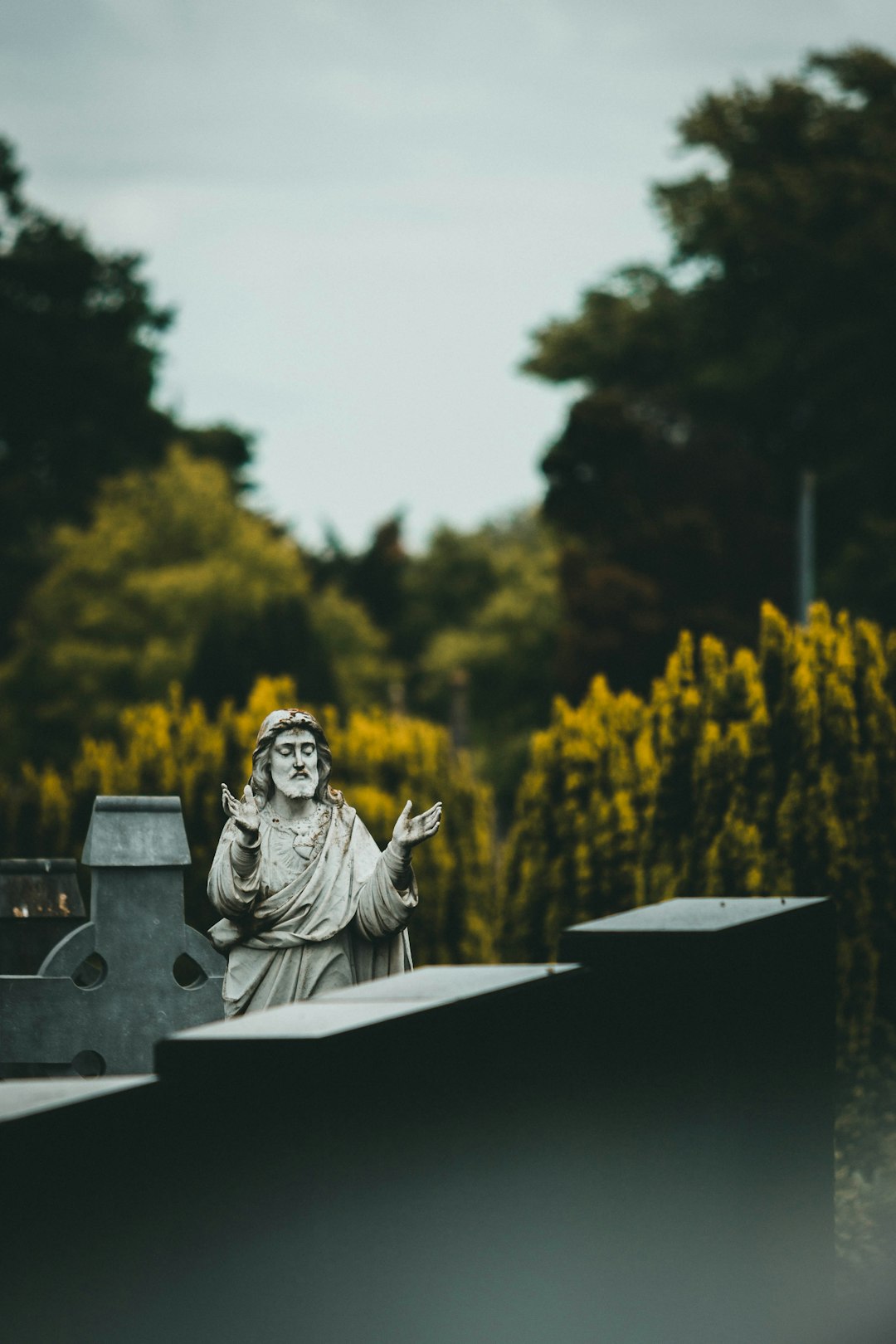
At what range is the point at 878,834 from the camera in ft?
34.1

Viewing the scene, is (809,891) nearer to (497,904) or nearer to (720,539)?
(497,904)

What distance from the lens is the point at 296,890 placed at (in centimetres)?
632

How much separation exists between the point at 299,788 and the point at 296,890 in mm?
387

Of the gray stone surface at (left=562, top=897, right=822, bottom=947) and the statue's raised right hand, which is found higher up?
the statue's raised right hand

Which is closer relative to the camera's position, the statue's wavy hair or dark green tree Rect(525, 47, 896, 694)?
the statue's wavy hair

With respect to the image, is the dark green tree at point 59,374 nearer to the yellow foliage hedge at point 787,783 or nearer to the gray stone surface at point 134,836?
the yellow foliage hedge at point 787,783

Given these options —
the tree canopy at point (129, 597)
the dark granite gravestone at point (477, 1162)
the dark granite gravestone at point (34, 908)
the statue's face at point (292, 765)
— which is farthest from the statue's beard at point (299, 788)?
the tree canopy at point (129, 597)

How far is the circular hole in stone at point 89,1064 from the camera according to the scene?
830cm

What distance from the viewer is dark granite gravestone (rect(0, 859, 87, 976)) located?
9859 millimetres

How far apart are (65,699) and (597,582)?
45.9 ft

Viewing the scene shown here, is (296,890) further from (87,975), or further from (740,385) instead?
(740,385)

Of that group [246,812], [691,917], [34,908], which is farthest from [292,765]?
[34,908]

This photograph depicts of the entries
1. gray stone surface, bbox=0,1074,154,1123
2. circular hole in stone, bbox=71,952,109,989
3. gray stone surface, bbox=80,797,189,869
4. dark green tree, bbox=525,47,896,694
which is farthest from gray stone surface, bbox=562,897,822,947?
dark green tree, bbox=525,47,896,694

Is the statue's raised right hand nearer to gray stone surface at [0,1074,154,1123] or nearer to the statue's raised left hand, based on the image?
the statue's raised left hand
